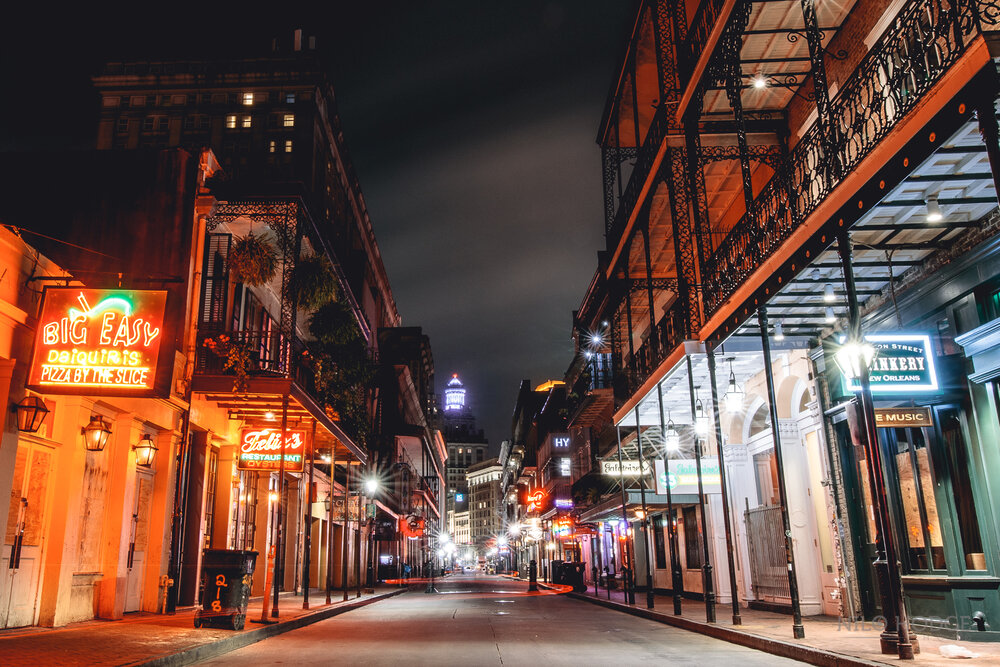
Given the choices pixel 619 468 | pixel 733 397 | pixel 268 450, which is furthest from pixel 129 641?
pixel 619 468

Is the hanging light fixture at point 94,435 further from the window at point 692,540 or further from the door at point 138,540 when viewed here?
the window at point 692,540

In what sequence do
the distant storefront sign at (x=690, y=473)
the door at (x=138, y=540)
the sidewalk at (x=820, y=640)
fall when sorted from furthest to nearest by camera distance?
the distant storefront sign at (x=690, y=473), the door at (x=138, y=540), the sidewalk at (x=820, y=640)

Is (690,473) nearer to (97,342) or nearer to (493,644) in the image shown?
(493,644)

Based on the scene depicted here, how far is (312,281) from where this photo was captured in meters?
17.6

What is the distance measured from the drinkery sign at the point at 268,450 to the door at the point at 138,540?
178cm

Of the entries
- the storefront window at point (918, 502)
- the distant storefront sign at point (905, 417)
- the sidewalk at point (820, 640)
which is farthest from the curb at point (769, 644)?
the distant storefront sign at point (905, 417)

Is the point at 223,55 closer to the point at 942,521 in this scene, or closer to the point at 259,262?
the point at 259,262

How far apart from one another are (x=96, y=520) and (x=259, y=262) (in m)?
6.22

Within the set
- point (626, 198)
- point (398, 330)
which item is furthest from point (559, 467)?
point (626, 198)

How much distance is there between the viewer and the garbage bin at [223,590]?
1175 cm

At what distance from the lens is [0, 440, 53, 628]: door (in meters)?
10.5

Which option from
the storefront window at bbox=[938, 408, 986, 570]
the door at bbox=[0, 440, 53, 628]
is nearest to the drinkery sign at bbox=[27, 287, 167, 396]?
the door at bbox=[0, 440, 53, 628]

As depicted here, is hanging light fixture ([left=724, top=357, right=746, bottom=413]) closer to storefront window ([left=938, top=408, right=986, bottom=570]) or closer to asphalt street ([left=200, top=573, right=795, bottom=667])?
asphalt street ([left=200, top=573, right=795, bottom=667])

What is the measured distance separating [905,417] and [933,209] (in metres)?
3.03
